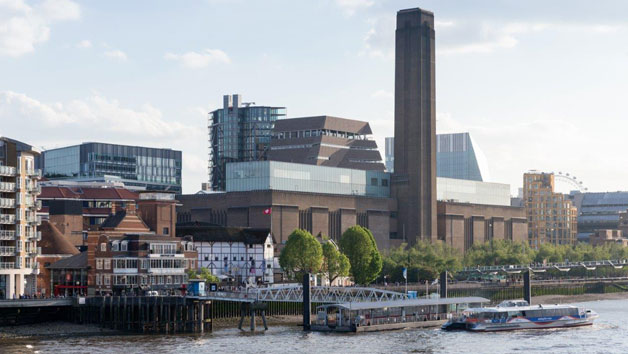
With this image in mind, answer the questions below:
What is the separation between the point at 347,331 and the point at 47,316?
39722 millimetres

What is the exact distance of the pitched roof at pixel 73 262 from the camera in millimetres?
170000

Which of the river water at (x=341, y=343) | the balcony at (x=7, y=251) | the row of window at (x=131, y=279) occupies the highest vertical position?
the balcony at (x=7, y=251)

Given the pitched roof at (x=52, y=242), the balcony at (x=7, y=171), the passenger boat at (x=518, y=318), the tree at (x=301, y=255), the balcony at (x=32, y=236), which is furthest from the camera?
the tree at (x=301, y=255)

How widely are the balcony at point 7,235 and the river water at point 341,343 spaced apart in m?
24.9

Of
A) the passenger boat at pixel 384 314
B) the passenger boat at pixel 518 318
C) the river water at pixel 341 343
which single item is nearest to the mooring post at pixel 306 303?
the passenger boat at pixel 384 314

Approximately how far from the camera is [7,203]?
15812 centimetres

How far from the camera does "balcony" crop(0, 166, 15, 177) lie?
157500 mm

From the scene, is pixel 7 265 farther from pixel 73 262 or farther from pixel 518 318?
pixel 518 318

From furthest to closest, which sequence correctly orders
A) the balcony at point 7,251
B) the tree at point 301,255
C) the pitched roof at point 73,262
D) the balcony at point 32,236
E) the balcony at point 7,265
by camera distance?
1. the tree at point 301,255
2. the pitched roof at point 73,262
3. the balcony at point 32,236
4. the balcony at point 7,265
5. the balcony at point 7,251

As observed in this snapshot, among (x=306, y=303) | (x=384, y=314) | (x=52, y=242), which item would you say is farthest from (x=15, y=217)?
(x=384, y=314)

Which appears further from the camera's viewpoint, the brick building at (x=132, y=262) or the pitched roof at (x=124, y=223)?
the pitched roof at (x=124, y=223)

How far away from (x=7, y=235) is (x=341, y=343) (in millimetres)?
53018

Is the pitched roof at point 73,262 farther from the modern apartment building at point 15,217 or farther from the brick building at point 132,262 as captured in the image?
the modern apartment building at point 15,217

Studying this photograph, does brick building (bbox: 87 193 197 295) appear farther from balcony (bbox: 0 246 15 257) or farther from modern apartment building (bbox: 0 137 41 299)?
balcony (bbox: 0 246 15 257)
